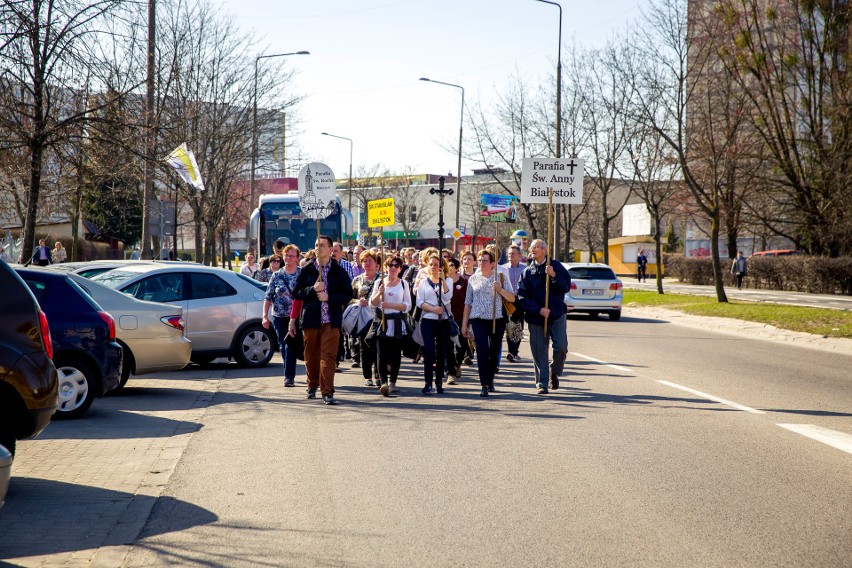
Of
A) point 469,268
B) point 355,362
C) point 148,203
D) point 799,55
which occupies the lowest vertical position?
point 355,362

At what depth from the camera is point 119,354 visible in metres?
10.4

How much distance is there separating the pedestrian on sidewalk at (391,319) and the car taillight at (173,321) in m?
2.40

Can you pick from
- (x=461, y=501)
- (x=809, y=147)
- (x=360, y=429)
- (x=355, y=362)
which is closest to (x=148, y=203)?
(x=355, y=362)

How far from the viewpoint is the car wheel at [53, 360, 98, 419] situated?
10.1 metres

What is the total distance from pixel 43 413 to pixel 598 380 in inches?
339

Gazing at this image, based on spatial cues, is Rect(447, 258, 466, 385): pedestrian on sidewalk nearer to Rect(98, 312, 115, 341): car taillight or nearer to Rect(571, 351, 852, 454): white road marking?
Rect(571, 351, 852, 454): white road marking

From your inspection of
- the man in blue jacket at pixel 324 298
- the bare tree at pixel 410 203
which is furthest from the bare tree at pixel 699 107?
the bare tree at pixel 410 203

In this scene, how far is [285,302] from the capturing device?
1365 cm

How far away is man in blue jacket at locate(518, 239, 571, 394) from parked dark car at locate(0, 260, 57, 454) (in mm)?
6673

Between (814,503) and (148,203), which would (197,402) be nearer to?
(814,503)

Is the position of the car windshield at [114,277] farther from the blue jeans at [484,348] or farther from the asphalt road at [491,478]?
the blue jeans at [484,348]

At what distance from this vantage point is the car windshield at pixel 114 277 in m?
14.6

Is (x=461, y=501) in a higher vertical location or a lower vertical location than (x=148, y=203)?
lower

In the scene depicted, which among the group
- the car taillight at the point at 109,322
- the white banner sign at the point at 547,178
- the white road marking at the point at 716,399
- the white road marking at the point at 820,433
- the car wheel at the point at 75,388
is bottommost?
the white road marking at the point at 716,399
